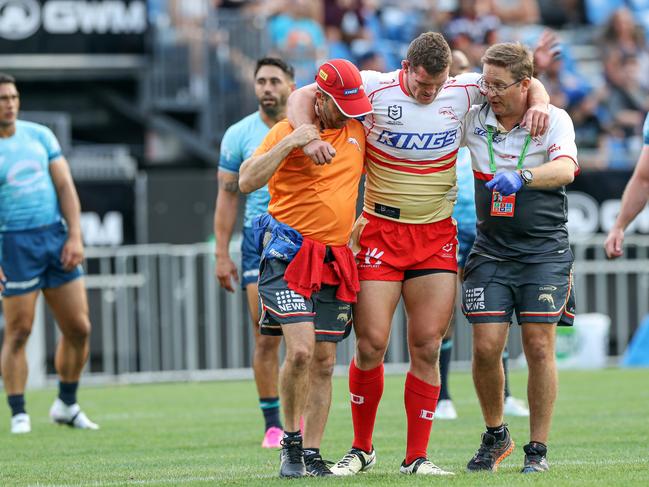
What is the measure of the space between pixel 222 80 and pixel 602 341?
21.4ft

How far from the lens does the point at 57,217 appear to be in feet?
33.6

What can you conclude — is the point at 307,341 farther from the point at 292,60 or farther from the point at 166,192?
the point at 292,60

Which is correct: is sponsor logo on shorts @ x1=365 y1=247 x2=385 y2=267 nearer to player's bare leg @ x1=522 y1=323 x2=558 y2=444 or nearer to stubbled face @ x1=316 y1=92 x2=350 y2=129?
stubbled face @ x1=316 y1=92 x2=350 y2=129

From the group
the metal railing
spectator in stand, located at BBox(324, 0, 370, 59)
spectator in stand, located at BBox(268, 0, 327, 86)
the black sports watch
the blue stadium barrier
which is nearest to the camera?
the black sports watch

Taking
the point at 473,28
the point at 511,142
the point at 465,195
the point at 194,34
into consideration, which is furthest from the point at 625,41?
the point at 511,142

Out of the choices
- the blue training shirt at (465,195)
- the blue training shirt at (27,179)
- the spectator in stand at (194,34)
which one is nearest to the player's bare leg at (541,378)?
the blue training shirt at (465,195)

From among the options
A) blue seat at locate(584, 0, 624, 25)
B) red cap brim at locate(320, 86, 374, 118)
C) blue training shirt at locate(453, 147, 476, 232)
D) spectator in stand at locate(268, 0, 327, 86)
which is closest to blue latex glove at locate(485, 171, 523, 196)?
red cap brim at locate(320, 86, 374, 118)

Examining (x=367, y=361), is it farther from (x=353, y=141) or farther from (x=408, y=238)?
(x=353, y=141)

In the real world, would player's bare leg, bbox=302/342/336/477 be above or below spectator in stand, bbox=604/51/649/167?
below

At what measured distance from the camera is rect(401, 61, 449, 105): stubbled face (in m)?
6.68

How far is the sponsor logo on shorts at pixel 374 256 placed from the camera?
694cm

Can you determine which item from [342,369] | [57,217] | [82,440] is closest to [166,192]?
[342,369]

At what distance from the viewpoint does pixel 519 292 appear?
6918mm

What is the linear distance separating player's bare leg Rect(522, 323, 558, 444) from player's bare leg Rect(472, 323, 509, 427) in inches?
6.1
